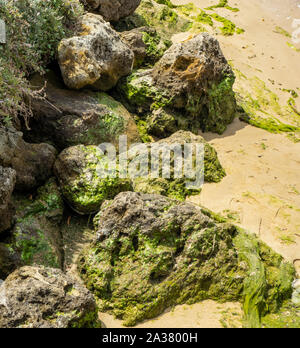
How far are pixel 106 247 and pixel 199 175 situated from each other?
2.57m

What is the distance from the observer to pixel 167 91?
7.68 meters

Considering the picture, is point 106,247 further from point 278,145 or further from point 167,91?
point 278,145

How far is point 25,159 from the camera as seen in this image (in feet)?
17.4

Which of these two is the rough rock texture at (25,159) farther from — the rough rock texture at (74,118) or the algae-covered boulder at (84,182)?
the rough rock texture at (74,118)

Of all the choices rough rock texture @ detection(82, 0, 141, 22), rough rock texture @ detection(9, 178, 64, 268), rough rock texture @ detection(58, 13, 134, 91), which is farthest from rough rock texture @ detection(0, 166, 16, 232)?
rough rock texture @ detection(82, 0, 141, 22)

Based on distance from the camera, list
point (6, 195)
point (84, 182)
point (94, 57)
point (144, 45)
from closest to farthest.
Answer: point (6, 195), point (84, 182), point (94, 57), point (144, 45)

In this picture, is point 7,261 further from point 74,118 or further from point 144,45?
point 144,45

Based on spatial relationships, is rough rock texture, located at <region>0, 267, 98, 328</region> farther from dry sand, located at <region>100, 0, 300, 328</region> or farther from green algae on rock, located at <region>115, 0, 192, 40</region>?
green algae on rock, located at <region>115, 0, 192, 40</region>

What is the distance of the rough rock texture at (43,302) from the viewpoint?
3.45 meters

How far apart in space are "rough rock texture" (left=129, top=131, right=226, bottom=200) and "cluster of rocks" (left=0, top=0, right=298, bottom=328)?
0.06 ft

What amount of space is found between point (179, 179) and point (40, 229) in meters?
2.47

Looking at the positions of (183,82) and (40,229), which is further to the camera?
(183,82)

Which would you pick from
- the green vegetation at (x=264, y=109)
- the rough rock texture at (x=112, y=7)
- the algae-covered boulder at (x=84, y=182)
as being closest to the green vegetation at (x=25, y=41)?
the algae-covered boulder at (x=84, y=182)

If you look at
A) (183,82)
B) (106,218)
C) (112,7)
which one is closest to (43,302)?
(106,218)
